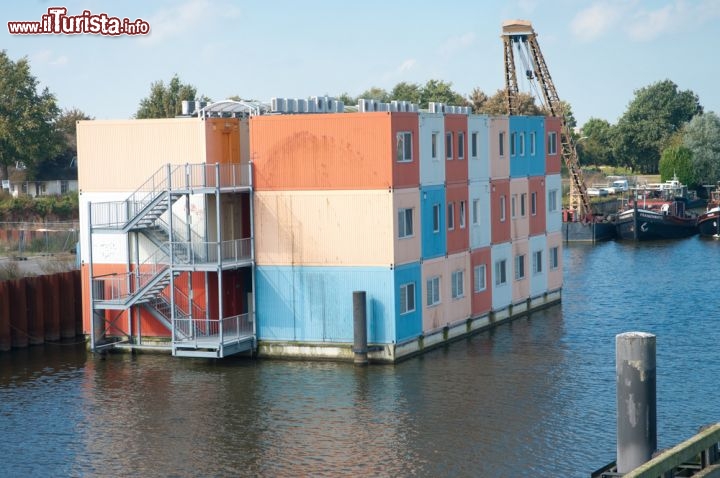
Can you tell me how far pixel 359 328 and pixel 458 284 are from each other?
7736 millimetres

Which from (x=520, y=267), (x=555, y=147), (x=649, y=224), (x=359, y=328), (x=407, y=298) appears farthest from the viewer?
(x=649, y=224)

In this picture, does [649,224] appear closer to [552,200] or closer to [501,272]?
[552,200]

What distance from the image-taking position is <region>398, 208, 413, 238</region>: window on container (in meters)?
43.0

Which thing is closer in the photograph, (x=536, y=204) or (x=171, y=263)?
(x=171, y=263)

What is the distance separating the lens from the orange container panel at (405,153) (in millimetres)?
42406

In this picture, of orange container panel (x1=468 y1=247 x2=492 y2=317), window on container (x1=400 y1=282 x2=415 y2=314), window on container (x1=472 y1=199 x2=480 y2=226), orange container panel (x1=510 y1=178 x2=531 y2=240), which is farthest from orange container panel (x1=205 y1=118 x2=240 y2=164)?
orange container panel (x1=510 y1=178 x2=531 y2=240)

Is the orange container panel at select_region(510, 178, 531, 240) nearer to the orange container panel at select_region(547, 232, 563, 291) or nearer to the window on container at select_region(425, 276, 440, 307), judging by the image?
the orange container panel at select_region(547, 232, 563, 291)

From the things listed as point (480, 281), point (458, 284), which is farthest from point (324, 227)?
point (480, 281)

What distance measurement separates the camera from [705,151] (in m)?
141

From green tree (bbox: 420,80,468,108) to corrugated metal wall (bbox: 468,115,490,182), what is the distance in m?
88.2

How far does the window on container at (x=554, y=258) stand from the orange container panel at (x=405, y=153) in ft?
53.8

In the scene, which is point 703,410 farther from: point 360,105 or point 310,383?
point 360,105

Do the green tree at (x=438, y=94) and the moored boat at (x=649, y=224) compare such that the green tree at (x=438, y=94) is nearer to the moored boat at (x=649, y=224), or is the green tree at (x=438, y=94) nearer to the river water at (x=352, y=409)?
the moored boat at (x=649, y=224)

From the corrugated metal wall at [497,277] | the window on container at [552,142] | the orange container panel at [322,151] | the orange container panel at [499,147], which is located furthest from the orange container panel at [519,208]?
the orange container panel at [322,151]
